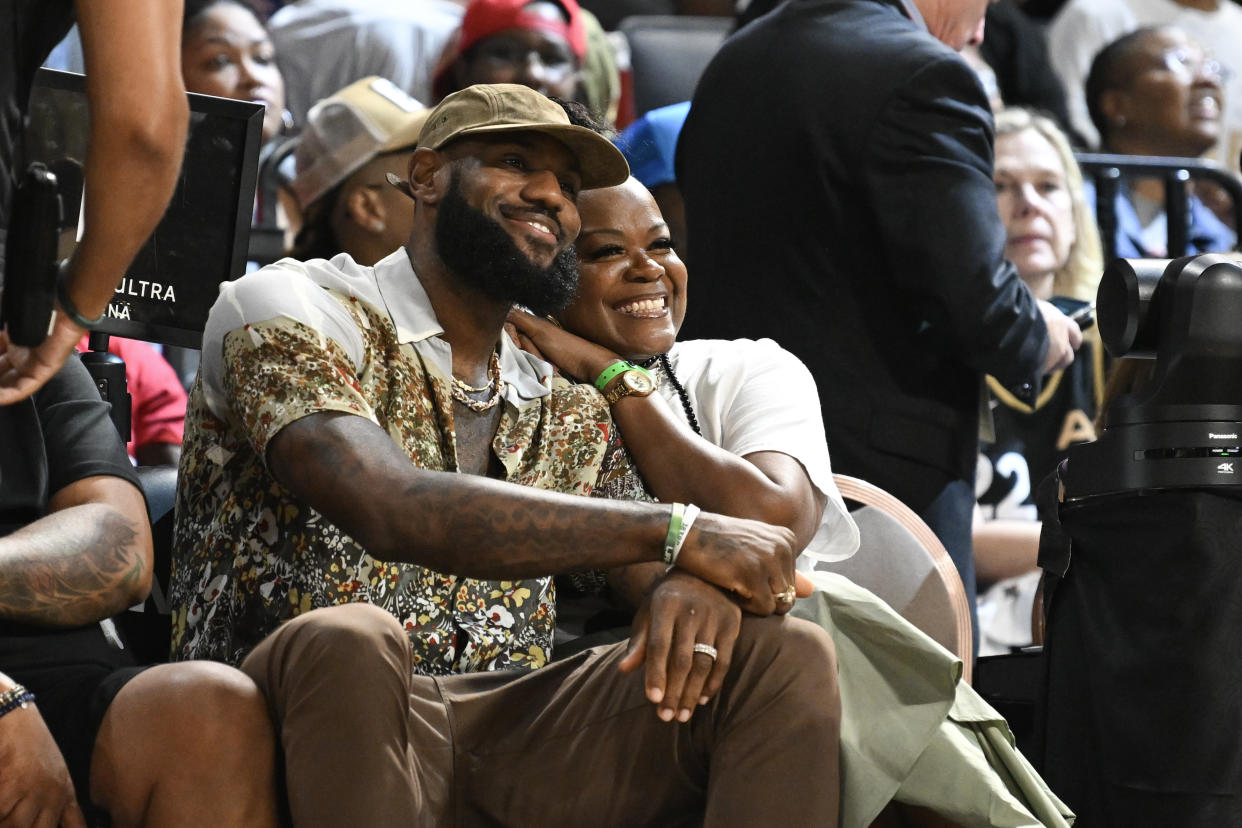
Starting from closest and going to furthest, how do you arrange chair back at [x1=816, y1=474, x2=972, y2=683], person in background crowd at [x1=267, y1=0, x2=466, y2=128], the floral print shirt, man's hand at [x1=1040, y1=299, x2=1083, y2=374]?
1. the floral print shirt
2. chair back at [x1=816, y1=474, x2=972, y2=683]
3. man's hand at [x1=1040, y1=299, x2=1083, y2=374]
4. person in background crowd at [x1=267, y1=0, x2=466, y2=128]

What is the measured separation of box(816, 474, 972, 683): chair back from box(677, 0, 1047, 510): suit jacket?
0.43 meters

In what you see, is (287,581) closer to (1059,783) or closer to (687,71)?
(1059,783)

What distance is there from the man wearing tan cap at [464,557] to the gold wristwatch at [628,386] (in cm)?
1

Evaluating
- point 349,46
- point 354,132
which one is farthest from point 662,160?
point 349,46

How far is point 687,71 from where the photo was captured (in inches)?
232

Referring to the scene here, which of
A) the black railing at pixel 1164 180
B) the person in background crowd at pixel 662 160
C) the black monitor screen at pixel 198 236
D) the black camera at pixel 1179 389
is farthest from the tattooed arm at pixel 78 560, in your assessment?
the black railing at pixel 1164 180

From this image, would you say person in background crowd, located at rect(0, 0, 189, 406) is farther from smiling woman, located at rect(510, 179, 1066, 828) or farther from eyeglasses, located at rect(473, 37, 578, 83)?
eyeglasses, located at rect(473, 37, 578, 83)

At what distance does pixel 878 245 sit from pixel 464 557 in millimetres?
1610

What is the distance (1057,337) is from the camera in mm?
3834

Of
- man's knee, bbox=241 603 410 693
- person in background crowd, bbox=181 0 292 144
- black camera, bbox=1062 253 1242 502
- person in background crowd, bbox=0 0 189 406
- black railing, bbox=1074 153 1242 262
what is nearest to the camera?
person in background crowd, bbox=0 0 189 406

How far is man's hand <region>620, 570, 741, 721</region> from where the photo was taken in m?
2.32

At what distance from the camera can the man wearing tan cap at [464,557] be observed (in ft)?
7.34

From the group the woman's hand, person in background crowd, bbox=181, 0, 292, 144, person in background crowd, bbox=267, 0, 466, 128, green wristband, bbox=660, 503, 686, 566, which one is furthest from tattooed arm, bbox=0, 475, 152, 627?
person in background crowd, bbox=267, 0, 466, 128

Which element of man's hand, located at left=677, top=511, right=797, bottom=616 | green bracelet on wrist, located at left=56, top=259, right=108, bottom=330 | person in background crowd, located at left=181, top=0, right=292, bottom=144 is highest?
green bracelet on wrist, located at left=56, top=259, right=108, bottom=330
